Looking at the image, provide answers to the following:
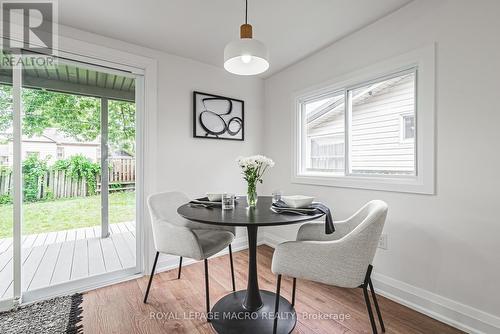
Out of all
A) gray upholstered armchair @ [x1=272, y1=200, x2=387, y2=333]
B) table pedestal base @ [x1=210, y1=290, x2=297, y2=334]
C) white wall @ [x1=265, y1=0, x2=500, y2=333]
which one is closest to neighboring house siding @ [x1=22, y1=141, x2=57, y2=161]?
table pedestal base @ [x1=210, y1=290, x2=297, y2=334]

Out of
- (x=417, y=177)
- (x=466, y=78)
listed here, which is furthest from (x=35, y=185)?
(x=466, y=78)

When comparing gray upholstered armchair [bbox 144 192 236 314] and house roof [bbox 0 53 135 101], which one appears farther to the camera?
house roof [bbox 0 53 135 101]

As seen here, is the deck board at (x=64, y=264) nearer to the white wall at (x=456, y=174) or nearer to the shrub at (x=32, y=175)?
the shrub at (x=32, y=175)

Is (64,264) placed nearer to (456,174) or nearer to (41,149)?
(41,149)

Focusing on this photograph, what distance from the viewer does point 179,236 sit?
69.0 inches

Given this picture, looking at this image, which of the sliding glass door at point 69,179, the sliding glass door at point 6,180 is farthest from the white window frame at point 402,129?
the sliding glass door at point 6,180

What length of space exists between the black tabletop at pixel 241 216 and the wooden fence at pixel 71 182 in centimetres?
106

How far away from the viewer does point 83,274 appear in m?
2.27

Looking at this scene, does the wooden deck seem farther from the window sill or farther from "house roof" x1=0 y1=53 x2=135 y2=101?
the window sill

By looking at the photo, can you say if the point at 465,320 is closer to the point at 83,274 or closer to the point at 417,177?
the point at 417,177

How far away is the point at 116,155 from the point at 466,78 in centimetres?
296

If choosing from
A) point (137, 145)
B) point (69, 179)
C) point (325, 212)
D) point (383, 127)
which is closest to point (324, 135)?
point (383, 127)

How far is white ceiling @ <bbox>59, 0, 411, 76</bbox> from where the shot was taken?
6.09 ft

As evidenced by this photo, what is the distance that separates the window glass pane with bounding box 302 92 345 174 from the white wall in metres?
0.60
